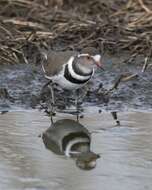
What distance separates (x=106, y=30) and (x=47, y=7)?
4.09 feet

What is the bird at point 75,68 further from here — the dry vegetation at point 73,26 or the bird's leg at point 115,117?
the dry vegetation at point 73,26

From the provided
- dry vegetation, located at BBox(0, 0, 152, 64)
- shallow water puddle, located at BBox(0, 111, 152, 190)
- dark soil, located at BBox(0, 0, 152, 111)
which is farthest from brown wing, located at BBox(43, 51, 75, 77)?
dry vegetation, located at BBox(0, 0, 152, 64)

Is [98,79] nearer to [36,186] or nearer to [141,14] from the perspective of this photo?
[141,14]

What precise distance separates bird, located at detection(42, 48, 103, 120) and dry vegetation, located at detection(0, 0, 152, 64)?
146 cm

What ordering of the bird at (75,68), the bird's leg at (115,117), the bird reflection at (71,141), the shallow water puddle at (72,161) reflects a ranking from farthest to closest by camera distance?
the bird at (75,68)
the bird's leg at (115,117)
the bird reflection at (71,141)
the shallow water puddle at (72,161)

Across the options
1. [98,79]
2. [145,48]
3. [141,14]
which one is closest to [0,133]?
[98,79]

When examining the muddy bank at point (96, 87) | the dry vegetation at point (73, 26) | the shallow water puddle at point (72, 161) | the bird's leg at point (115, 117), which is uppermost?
the dry vegetation at point (73, 26)

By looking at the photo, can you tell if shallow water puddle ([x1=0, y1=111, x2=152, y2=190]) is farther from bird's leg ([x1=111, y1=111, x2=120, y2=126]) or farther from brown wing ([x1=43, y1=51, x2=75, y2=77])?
brown wing ([x1=43, y1=51, x2=75, y2=77])

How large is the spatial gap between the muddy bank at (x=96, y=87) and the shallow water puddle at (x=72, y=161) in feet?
1.12

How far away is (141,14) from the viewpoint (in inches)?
393

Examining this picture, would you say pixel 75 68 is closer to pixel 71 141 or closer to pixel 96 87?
pixel 96 87

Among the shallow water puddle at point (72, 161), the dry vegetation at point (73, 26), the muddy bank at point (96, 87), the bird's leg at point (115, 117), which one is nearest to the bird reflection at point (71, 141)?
the shallow water puddle at point (72, 161)

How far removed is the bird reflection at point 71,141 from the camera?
5734mm

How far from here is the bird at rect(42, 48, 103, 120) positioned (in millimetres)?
7242
